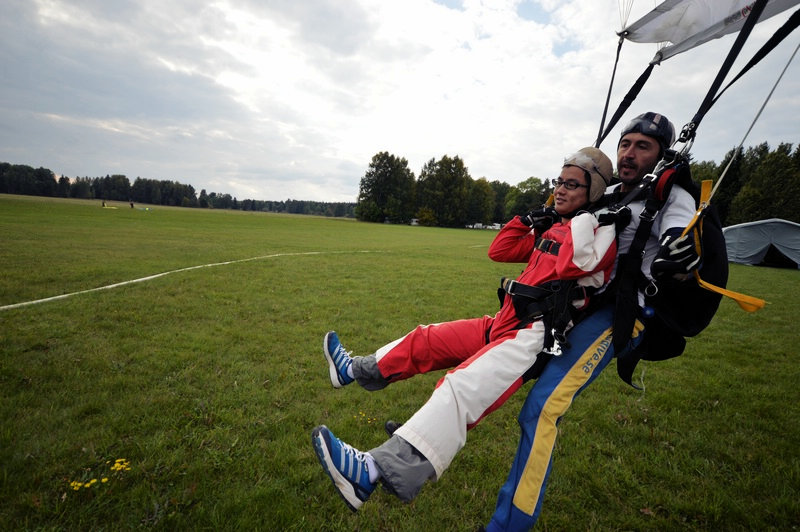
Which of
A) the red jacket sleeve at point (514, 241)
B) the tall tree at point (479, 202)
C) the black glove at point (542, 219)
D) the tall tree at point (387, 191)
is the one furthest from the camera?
the tall tree at point (479, 202)

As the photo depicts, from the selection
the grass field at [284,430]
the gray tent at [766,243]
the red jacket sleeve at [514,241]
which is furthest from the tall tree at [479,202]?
the red jacket sleeve at [514,241]

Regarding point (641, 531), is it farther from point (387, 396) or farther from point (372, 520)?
point (387, 396)

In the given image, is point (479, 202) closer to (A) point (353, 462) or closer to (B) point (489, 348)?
(B) point (489, 348)

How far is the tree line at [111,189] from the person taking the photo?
273 ft

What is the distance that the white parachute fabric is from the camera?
3426mm

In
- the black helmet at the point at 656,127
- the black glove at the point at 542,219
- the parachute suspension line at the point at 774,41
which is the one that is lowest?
the black glove at the point at 542,219

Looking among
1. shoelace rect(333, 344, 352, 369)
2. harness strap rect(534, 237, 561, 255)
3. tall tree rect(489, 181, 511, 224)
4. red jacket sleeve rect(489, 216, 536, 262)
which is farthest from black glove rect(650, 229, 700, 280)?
tall tree rect(489, 181, 511, 224)

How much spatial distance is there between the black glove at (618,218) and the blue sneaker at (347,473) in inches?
92.8

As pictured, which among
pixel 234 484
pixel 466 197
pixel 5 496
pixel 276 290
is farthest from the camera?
pixel 466 197

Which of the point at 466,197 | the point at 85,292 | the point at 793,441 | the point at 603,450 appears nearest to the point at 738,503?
the point at 603,450

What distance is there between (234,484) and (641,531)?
10.2ft

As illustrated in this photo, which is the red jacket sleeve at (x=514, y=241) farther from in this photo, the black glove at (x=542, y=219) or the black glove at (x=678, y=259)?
the black glove at (x=678, y=259)

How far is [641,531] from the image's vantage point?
254 cm

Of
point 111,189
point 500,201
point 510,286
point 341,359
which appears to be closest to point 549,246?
point 510,286
